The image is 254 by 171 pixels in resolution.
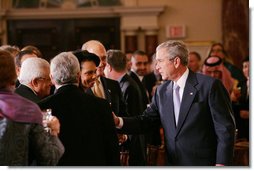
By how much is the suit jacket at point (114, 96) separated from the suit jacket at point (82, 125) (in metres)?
0.97

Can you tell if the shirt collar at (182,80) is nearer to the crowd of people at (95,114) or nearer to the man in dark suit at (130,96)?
the crowd of people at (95,114)

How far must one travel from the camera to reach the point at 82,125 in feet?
8.39

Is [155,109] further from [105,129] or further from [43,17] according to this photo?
[43,17]

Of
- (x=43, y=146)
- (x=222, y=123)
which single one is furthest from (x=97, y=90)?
(x=43, y=146)

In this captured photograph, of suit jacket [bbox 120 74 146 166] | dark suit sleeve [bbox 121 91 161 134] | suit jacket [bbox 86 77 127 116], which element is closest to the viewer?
dark suit sleeve [bbox 121 91 161 134]

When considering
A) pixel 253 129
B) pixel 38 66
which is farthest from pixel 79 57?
pixel 253 129

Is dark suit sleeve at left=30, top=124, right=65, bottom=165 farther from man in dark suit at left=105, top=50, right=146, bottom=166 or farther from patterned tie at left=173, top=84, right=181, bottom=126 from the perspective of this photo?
man in dark suit at left=105, top=50, right=146, bottom=166

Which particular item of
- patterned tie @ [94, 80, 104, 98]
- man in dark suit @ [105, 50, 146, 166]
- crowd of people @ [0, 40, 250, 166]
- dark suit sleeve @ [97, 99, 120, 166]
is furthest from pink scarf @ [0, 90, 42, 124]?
man in dark suit @ [105, 50, 146, 166]

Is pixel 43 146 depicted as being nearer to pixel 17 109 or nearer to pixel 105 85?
pixel 17 109

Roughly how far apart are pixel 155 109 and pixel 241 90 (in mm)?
1874

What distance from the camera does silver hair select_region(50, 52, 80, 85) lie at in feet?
8.37

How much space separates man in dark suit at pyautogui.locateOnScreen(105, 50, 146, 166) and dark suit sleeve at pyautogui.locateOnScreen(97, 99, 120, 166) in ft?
4.47

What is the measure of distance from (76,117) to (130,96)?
1.69 m

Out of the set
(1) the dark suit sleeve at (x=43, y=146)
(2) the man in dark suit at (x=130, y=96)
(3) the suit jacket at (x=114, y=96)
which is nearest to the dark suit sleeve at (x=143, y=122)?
A: (3) the suit jacket at (x=114, y=96)
